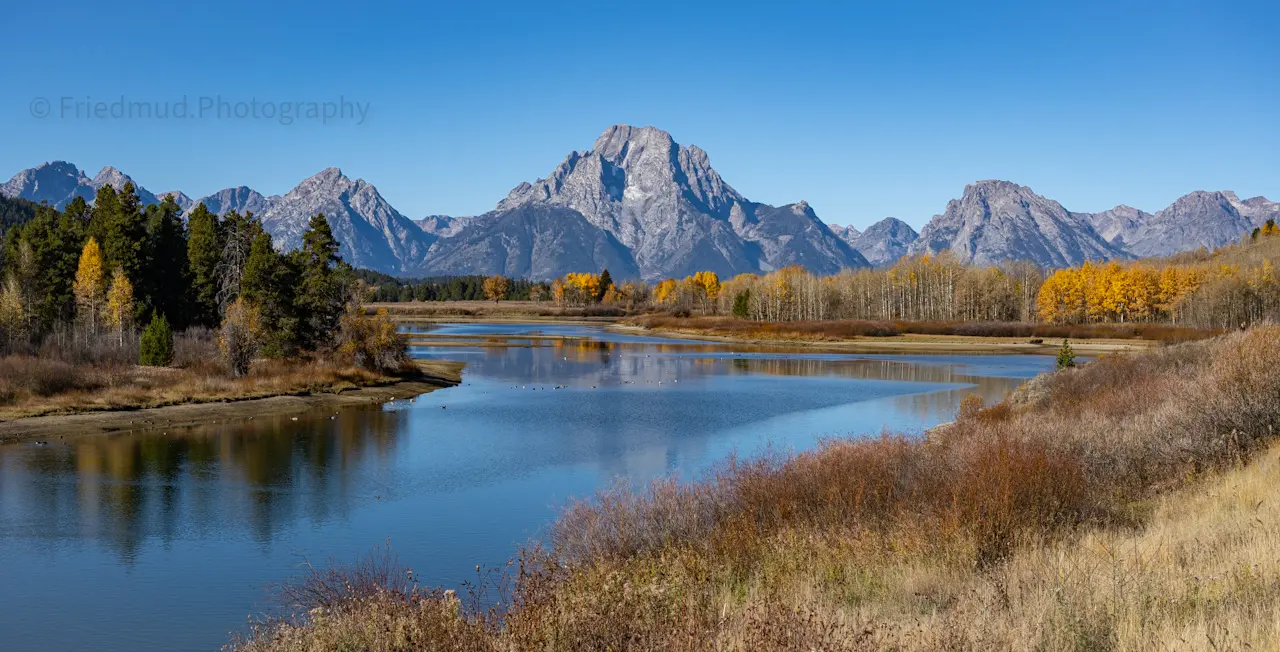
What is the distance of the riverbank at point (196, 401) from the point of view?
39.4m

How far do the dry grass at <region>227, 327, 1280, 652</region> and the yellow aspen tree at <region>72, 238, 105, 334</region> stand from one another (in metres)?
53.3

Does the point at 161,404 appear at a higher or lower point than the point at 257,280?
lower

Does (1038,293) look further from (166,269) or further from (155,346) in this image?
(155,346)

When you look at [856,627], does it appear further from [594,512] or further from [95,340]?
[95,340]

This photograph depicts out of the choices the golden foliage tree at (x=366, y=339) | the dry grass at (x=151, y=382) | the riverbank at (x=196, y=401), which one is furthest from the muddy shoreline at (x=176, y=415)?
the golden foliage tree at (x=366, y=339)

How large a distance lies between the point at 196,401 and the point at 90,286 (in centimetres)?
1953

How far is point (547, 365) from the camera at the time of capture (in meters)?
81.7

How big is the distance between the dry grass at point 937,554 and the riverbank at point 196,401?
30.8 metres

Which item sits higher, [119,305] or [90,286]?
[90,286]

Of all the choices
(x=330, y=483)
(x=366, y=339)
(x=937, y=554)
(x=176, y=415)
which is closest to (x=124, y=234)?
(x=366, y=339)

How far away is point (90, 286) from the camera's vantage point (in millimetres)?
59094

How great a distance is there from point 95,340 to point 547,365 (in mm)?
35805

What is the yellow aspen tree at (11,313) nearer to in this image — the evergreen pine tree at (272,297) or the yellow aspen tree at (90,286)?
the yellow aspen tree at (90,286)

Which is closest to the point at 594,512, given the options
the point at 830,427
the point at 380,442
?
the point at 380,442
